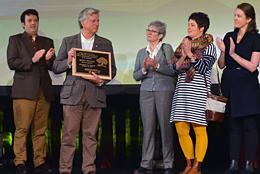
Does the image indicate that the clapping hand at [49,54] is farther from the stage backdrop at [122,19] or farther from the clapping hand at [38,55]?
the stage backdrop at [122,19]

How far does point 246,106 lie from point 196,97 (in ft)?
1.32

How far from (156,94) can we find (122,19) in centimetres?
112

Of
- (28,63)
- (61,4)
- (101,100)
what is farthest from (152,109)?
(61,4)

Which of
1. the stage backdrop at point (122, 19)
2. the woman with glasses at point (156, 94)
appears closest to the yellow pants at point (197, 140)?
the woman with glasses at point (156, 94)

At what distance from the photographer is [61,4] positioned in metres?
5.84

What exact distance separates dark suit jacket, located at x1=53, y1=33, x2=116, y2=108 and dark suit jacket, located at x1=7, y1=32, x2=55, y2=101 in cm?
25

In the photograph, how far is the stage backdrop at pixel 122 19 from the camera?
566cm

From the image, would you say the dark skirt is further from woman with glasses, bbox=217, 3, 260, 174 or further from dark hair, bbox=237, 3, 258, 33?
dark hair, bbox=237, 3, 258, 33

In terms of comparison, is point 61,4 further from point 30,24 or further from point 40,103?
point 40,103

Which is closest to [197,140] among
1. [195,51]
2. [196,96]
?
[196,96]

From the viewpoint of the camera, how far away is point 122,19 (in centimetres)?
579

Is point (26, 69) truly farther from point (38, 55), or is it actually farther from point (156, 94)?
point (156, 94)

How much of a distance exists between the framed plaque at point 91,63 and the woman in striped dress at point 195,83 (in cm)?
57

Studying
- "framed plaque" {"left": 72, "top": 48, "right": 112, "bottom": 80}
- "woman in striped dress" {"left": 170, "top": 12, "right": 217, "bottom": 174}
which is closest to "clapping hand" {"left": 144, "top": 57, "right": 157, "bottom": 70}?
"woman in striped dress" {"left": 170, "top": 12, "right": 217, "bottom": 174}
